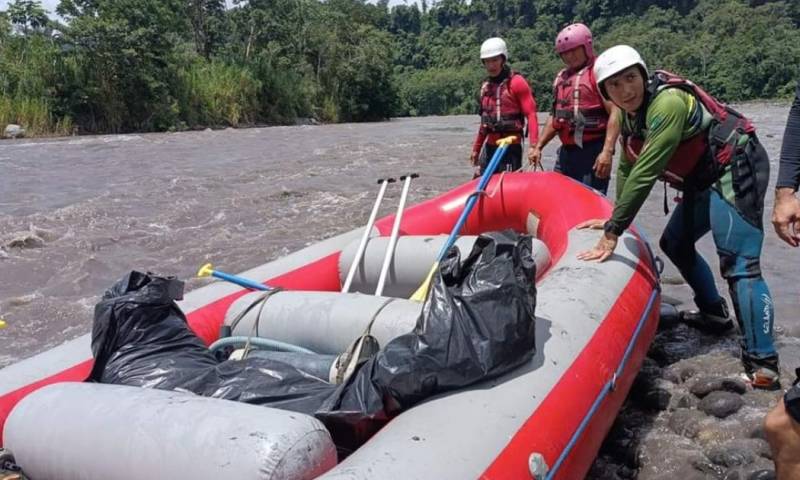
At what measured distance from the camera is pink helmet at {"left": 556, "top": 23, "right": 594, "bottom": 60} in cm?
409

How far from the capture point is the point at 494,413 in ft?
6.03

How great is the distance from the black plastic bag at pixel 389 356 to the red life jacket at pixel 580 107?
219cm

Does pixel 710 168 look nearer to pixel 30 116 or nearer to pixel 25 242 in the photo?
pixel 25 242

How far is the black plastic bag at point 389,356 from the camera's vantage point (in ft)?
6.31

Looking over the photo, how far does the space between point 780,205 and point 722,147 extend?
3.07 feet

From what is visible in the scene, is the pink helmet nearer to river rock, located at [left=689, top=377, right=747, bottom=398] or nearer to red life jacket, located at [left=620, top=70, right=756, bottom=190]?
red life jacket, located at [left=620, top=70, right=756, bottom=190]

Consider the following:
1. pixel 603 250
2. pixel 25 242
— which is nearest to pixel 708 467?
pixel 603 250

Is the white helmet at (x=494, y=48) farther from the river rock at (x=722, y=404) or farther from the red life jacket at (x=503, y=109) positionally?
the river rock at (x=722, y=404)

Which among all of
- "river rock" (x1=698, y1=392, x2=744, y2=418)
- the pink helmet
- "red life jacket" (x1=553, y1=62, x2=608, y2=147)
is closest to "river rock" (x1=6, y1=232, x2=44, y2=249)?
"red life jacket" (x1=553, y1=62, x2=608, y2=147)

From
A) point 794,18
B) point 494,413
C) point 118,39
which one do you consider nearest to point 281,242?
point 494,413

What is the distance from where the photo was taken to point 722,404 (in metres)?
2.73

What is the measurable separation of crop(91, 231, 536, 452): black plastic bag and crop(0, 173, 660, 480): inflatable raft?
0.09 m

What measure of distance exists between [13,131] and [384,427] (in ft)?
57.5


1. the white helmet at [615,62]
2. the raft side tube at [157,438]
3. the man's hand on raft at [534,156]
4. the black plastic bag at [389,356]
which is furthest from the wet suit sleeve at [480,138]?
the raft side tube at [157,438]
